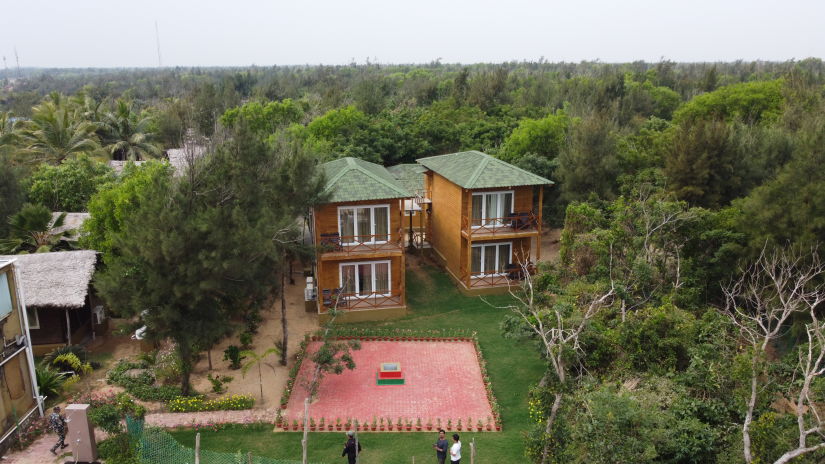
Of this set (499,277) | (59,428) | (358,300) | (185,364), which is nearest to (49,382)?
(59,428)

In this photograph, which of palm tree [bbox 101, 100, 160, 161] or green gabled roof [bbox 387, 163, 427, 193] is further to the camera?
palm tree [bbox 101, 100, 160, 161]

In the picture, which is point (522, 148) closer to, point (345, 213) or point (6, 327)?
point (345, 213)

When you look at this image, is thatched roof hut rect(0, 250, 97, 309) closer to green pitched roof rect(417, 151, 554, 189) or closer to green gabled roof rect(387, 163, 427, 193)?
green pitched roof rect(417, 151, 554, 189)

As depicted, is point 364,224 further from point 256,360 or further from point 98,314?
point 98,314

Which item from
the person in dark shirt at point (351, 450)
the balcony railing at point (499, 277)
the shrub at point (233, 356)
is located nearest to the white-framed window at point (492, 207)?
the balcony railing at point (499, 277)

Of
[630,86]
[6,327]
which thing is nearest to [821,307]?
[6,327]

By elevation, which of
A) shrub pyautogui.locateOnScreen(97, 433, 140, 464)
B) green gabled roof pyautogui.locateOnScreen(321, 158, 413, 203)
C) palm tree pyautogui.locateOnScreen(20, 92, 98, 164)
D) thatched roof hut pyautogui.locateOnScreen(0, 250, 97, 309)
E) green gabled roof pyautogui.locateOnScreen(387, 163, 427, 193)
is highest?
palm tree pyautogui.locateOnScreen(20, 92, 98, 164)

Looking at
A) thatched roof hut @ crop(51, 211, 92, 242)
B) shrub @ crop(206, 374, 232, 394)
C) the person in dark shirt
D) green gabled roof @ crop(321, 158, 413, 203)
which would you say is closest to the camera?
the person in dark shirt

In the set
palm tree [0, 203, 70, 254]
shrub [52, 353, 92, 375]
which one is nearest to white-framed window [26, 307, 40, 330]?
shrub [52, 353, 92, 375]

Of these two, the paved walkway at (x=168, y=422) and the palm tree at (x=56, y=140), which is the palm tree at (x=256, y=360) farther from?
the palm tree at (x=56, y=140)
